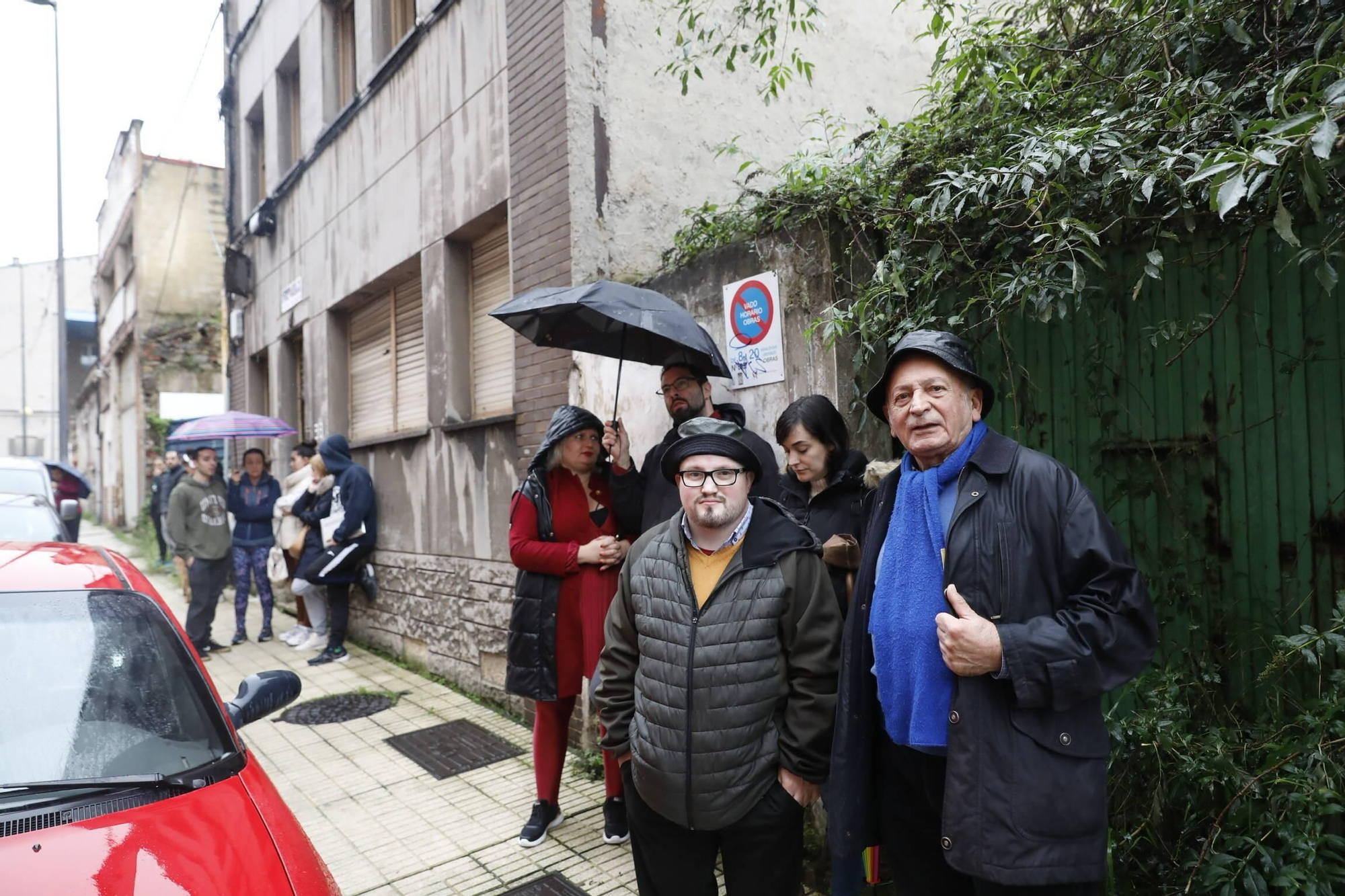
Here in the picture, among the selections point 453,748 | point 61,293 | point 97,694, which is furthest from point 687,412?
point 61,293

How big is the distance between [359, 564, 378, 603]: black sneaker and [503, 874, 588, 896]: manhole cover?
4838 millimetres

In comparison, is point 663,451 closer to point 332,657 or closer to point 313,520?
point 332,657

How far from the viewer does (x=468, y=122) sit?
6.42 metres

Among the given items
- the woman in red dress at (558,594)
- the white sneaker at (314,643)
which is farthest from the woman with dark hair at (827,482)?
the white sneaker at (314,643)

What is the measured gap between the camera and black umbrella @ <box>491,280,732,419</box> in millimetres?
3445

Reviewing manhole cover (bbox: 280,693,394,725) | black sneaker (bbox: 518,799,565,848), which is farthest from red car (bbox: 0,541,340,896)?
manhole cover (bbox: 280,693,394,725)

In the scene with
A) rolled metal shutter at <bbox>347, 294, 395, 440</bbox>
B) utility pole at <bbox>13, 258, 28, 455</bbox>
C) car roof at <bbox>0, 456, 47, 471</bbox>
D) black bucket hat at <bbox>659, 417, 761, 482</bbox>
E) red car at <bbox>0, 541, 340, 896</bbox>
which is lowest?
red car at <bbox>0, 541, 340, 896</bbox>

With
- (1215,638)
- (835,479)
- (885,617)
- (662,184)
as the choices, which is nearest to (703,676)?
(885,617)

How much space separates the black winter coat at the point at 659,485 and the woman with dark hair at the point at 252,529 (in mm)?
6420

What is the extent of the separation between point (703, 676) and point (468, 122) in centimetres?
546

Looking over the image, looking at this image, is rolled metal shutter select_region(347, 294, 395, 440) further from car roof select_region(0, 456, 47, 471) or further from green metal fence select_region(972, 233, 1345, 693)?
green metal fence select_region(972, 233, 1345, 693)

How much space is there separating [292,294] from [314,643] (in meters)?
4.39

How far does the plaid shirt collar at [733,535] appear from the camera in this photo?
8.36ft

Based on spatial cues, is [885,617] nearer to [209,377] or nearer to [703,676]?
[703,676]
